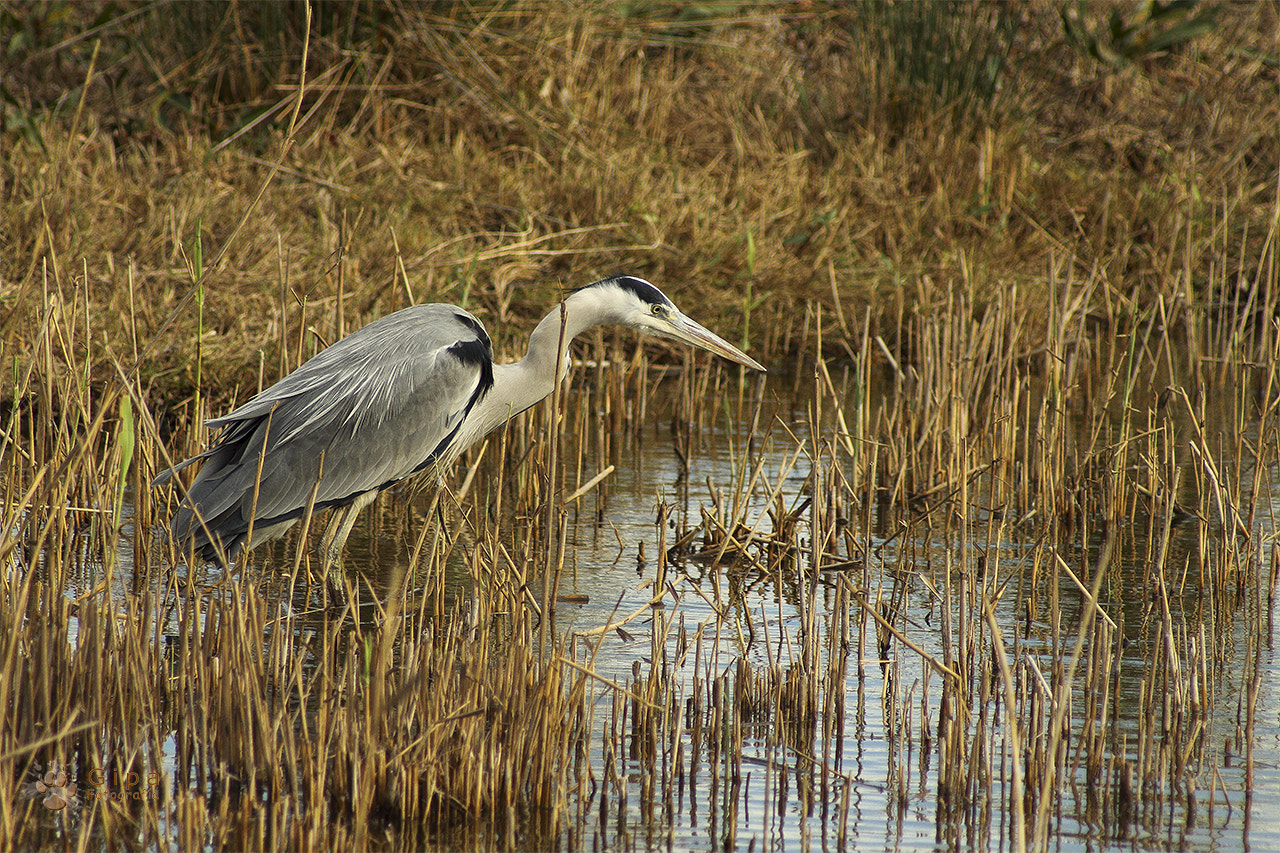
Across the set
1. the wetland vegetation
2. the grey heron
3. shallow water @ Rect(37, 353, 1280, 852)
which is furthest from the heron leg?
shallow water @ Rect(37, 353, 1280, 852)

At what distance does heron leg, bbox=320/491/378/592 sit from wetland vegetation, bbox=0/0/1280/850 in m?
0.11

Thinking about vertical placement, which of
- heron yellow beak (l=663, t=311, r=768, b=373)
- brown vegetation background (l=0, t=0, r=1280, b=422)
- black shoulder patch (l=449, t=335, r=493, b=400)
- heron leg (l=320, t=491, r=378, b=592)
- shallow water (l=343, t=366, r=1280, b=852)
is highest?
brown vegetation background (l=0, t=0, r=1280, b=422)

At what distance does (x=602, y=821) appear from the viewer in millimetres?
3098

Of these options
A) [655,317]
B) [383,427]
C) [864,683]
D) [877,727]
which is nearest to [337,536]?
[383,427]

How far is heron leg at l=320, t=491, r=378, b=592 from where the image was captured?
199 inches

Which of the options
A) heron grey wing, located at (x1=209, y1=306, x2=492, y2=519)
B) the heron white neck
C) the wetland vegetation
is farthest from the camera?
the heron white neck

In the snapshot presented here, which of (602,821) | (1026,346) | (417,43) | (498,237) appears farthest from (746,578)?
(417,43)

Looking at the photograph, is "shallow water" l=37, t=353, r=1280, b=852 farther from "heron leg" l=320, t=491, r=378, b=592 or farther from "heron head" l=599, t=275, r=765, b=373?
"heron head" l=599, t=275, r=765, b=373

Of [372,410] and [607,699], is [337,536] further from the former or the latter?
[607,699]

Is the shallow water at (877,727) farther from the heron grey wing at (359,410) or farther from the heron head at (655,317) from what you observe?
the heron grey wing at (359,410)

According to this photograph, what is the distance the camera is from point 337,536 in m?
5.21

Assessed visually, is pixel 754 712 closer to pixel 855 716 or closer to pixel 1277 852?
pixel 855 716

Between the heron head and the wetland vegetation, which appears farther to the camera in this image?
the heron head

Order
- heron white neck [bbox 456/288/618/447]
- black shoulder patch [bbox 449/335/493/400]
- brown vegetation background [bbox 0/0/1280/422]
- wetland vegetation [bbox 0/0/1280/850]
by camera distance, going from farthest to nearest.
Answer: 1. brown vegetation background [bbox 0/0/1280/422]
2. heron white neck [bbox 456/288/618/447]
3. black shoulder patch [bbox 449/335/493/400]
4. wetland vegetation [bbox 0/0/1280/850]
